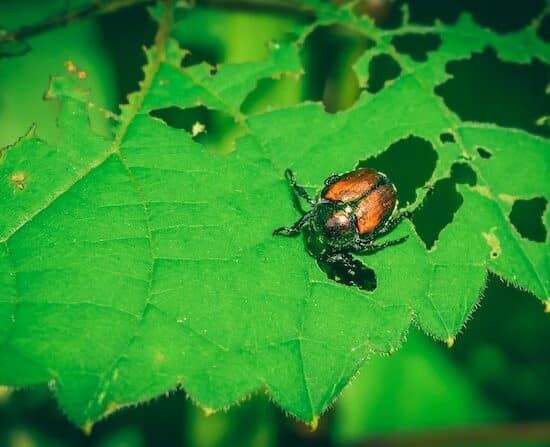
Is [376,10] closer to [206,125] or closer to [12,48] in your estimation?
[206,125]

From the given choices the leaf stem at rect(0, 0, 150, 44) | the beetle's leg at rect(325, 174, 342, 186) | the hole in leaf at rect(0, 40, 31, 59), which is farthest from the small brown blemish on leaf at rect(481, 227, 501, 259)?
the hole in leaf at rect(0, 40, 31, 59)

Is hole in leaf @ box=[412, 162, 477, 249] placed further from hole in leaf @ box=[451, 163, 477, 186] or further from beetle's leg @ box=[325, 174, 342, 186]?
beetle's leg @ box=[325, 174, 342, 186]

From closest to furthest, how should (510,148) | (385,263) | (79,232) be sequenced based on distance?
1. (79,232)
2. (385,263)
3. (510,148)

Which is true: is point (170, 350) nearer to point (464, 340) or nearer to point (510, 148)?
point (510, 148)

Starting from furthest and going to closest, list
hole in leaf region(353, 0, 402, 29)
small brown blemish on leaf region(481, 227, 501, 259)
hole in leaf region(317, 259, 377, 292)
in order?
1. hole in leaf region(353, 0, 402, 29)
2. small brown blemish on leaf region(481, 227, 501, 259)
3. hole in leaf region(317, 259, 377, 292)

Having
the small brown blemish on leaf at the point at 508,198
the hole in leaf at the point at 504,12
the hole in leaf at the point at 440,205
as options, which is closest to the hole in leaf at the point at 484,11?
the hole in leaf at the point at 504,12

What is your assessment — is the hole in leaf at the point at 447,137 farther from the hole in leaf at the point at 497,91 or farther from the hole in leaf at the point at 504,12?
the hole in leaf at the point at 504,12

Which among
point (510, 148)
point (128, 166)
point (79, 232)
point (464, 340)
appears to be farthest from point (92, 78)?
point (464, 340)

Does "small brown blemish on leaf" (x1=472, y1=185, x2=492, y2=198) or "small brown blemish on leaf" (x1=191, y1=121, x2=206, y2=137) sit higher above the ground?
"small brown blemish on leaf" (x1=191, y1=121, x2=206, y2=137)
